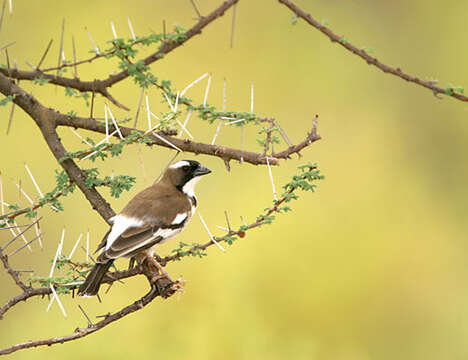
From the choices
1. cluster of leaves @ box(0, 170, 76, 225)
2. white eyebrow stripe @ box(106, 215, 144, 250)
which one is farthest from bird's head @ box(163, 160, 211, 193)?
cluster of leaves @ box(0, 170, 76, 225)

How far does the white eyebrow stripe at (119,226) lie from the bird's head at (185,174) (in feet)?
2.07

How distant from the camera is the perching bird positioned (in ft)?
9.92

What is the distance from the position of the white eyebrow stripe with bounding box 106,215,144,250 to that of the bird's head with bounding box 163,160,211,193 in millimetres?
632

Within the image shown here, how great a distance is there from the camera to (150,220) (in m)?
3.39

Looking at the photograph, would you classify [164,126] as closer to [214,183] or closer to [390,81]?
[214,183]

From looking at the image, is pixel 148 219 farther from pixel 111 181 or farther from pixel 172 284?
pixel 172 284

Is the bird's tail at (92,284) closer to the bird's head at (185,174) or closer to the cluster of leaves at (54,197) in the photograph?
the cluster of leaves at (54,197)

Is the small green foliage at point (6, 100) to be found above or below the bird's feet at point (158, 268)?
above

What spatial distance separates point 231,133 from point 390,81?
2.96 metres

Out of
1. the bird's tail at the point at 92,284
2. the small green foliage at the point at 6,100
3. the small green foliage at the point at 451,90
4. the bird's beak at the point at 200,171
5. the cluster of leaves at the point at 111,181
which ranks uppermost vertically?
the bird's beak at the point at 200,171

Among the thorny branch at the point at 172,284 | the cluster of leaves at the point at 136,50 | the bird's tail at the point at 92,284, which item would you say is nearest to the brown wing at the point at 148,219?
the bird's tail at the point at 92,284

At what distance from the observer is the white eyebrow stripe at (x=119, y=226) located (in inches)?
123

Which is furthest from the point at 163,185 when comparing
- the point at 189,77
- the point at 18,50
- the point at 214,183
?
the point at 18,50

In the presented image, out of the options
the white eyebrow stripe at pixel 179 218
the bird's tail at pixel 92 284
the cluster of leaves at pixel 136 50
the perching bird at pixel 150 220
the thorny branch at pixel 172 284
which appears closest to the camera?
the thorny branch at pixel 172 284
